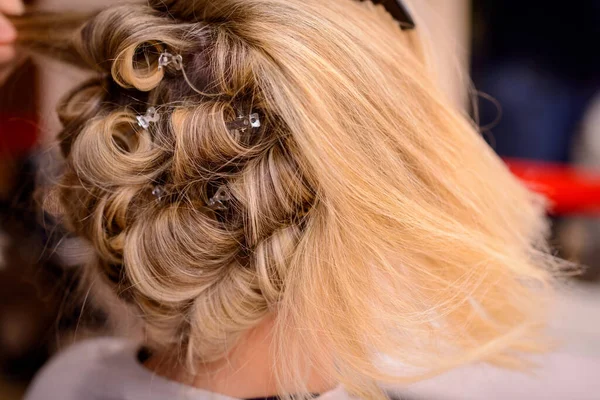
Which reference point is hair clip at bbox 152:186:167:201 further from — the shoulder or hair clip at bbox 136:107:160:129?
the shoulder

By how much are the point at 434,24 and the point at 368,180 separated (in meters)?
0.57

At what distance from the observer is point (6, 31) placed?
702 mm

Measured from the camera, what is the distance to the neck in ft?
1.95

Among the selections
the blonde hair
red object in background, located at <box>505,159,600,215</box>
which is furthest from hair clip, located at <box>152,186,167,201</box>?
red object in background, located at <box>505,159,600,215</box>

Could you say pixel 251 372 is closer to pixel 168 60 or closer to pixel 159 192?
pixel 159 192

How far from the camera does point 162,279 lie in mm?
539

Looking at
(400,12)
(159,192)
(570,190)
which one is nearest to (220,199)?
(159,192)

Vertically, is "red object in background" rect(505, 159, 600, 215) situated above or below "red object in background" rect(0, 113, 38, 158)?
below

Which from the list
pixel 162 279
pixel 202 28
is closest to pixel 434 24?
pixel 202 28

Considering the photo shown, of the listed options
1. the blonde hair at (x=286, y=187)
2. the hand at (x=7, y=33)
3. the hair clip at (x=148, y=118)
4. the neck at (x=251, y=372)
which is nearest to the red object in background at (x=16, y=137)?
the hand at (x=7, y=33)

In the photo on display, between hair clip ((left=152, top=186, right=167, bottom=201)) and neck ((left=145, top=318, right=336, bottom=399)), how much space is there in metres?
0.19

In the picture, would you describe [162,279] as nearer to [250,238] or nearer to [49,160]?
[250,238]

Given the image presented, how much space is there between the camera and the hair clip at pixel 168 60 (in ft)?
1.72

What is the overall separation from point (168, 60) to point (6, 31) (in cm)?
34
